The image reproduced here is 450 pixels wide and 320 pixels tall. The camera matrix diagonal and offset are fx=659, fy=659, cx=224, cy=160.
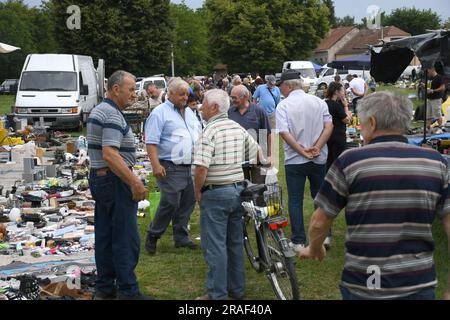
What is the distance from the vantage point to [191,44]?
8244cm

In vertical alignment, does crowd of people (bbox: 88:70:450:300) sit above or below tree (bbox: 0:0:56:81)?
below

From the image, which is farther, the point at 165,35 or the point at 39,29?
the point at 39,29

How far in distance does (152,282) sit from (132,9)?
149 feet

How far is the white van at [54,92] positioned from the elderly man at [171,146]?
14898 millimetres

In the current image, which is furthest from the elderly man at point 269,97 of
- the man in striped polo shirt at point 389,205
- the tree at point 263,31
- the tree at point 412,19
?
the tree at point 412,19

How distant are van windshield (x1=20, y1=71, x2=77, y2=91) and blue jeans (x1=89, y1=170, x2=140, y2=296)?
17.2m

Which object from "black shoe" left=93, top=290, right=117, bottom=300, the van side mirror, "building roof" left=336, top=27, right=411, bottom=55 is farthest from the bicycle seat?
"building roof" left=336, top=27, right=411, bottom=55

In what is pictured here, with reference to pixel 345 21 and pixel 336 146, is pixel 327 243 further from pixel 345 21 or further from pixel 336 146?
pixel 345 21

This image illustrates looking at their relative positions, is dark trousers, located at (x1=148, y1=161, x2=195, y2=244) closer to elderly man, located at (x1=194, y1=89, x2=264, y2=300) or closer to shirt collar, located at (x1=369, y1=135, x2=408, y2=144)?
elderly man, located at (x1=194, y1=89, x2=264, y2=300)

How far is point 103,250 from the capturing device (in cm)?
581

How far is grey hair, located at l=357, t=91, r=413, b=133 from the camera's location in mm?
3291

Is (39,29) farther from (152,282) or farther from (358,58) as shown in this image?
(152,282)
